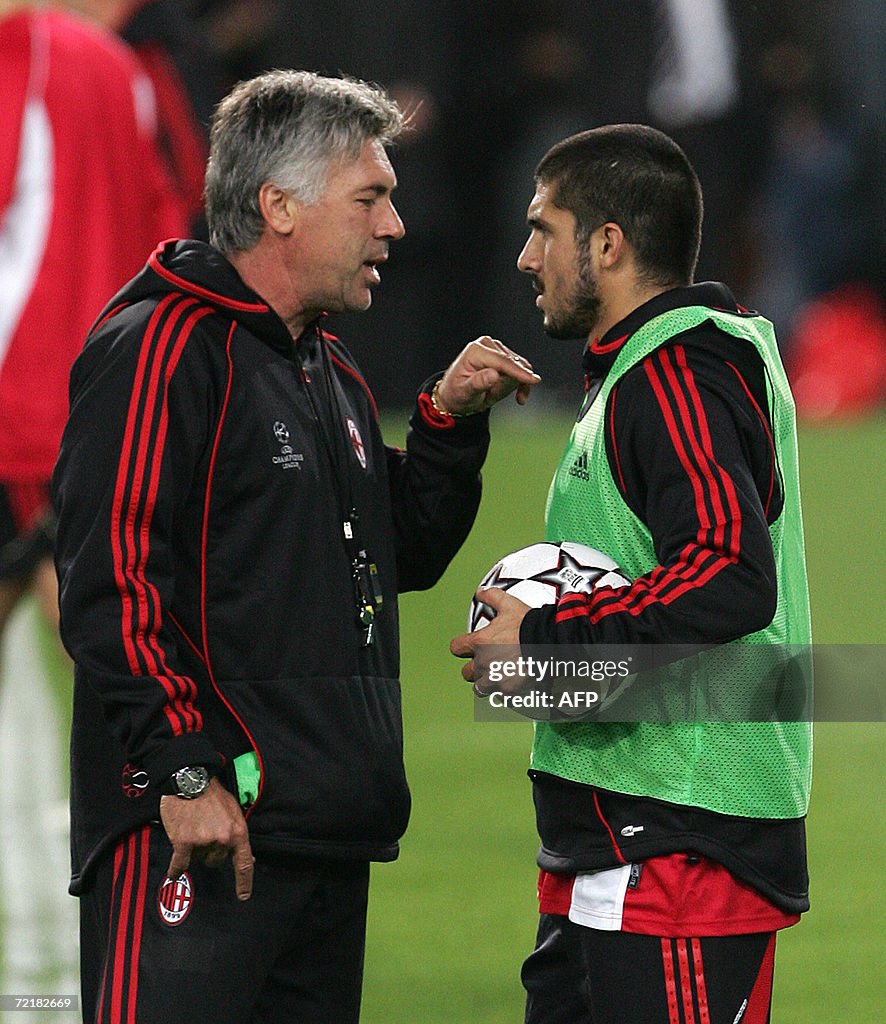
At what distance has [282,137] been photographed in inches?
135

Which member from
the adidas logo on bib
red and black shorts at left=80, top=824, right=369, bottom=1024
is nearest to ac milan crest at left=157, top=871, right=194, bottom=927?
red and black shorts at left=80, top=824, right=369, bottom=1024

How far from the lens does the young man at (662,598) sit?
320cm

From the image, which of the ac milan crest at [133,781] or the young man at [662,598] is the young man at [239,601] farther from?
the young man at [662,598]

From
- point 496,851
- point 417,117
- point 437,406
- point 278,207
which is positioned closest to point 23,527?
point 496,851

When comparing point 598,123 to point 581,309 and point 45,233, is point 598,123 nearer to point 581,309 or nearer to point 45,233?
point 45,233

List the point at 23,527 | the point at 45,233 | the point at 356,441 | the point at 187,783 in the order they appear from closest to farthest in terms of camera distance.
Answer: the point at 187,783, the point at 356,441, the point at 23,527, the point at 45,233

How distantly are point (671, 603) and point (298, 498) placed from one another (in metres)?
0.65

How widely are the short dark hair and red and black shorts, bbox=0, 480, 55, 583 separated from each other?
2.84m

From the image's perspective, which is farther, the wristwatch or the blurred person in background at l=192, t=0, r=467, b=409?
the blurred person in background at l=192, t=0, r=467, b=409

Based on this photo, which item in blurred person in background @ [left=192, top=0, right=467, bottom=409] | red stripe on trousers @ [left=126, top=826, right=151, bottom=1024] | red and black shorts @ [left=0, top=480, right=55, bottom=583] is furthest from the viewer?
blurred person in background @ [left=192, top=0, right=467, bottom=409]

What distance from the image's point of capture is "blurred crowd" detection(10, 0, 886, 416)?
1395 centimetres

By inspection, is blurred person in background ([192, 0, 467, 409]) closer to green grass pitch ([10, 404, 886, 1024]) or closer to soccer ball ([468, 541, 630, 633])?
green grass pitch ([10, 404, 886, 1024])

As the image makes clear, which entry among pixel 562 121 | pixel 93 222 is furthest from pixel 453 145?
pixel 93 222

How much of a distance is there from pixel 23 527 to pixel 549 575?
2896 mm
